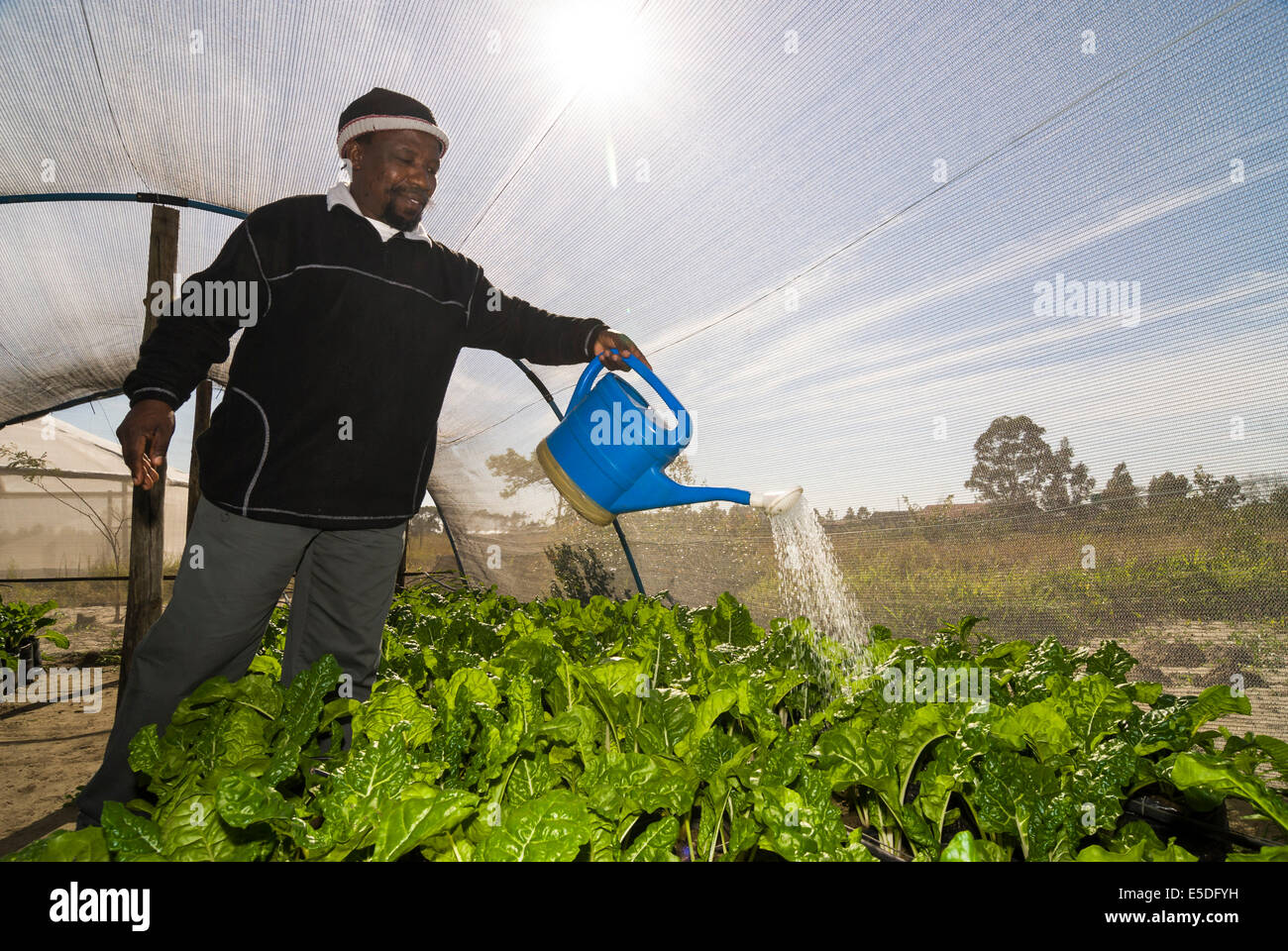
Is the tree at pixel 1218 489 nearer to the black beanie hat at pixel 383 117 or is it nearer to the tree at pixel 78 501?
the black beanie hat at pixel 383 117

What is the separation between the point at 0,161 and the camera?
2.85m

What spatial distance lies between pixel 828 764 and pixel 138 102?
3.28m

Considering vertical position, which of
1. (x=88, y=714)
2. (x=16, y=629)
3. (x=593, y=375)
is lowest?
(x=88, y=714)

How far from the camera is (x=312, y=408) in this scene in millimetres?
1755

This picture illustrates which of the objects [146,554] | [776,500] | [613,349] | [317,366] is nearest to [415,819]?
[776,500]

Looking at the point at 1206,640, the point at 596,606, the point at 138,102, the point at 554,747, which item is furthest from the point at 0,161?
the point at 1206,640

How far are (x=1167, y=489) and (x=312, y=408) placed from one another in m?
2.08

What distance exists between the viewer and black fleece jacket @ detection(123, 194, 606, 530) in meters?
1.62

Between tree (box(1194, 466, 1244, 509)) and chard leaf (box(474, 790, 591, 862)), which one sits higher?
tree (box(1194, 466, 1244, 509))

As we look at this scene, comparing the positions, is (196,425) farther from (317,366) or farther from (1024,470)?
(1024,470)

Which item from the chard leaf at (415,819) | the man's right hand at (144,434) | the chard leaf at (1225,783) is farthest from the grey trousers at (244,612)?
the chard leaf at (1225,783)

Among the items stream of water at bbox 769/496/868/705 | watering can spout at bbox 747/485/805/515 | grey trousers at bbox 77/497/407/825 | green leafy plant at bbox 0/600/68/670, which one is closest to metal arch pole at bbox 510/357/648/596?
stream of water at bbox 769/496/868/705

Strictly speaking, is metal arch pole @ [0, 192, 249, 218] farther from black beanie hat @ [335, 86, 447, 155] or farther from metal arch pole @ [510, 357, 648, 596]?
black beanie hat @ [335, 86, 447, 155]
